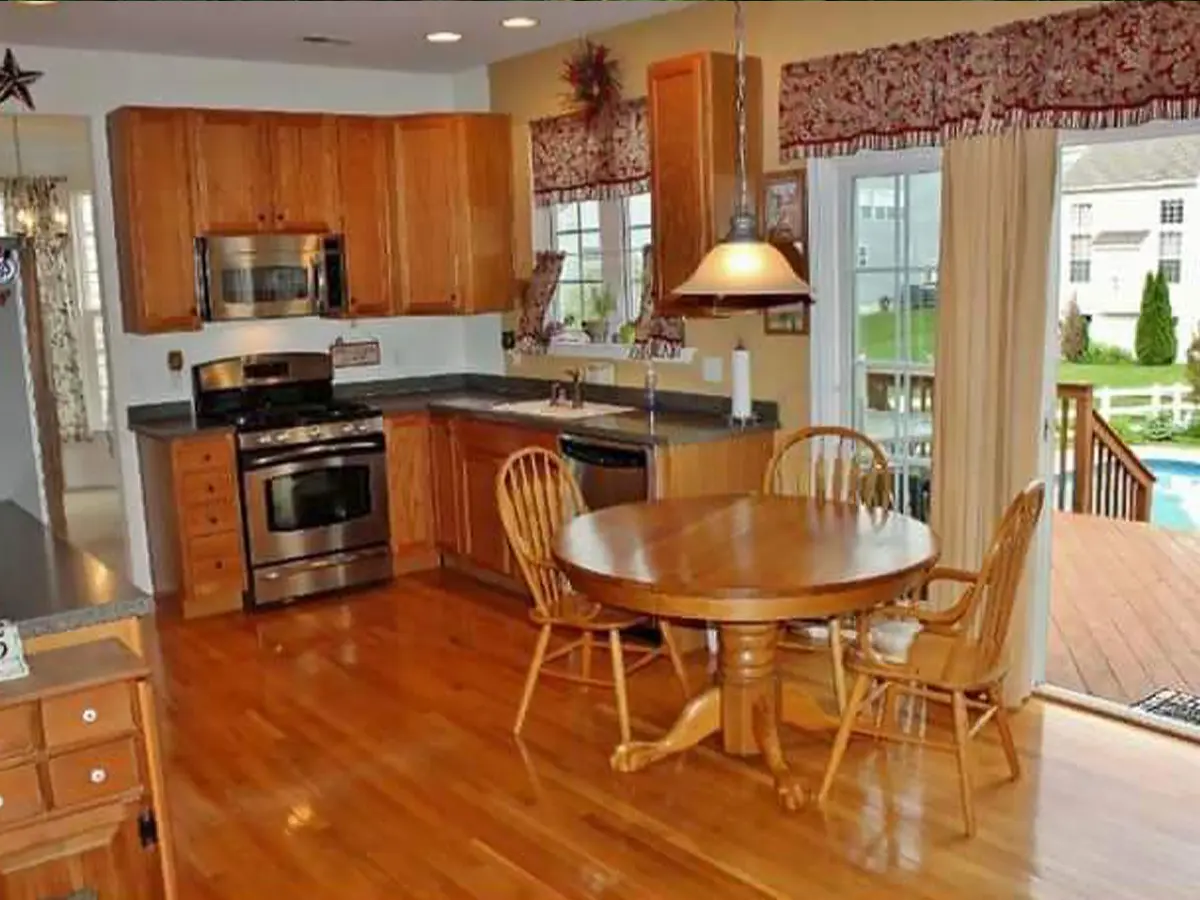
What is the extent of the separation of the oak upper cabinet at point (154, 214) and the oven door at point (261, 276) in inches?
3.3

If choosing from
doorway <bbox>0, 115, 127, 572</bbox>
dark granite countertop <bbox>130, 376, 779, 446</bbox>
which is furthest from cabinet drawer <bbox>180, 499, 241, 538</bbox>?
doorway <bbox>0, 115, 127, 572</bbox>

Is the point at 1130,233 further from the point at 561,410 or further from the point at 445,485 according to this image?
the point at 445,485

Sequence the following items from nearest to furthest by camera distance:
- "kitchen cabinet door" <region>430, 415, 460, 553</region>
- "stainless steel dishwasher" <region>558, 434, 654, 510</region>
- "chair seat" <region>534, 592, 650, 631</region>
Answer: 1. "chair seat" <region>534, 592, 650, 631</region>
2. "stainless steel dishwasher" <region>558, 434, 654, 510</region>
3. "kitchen cabinet door" <region>430, 415, 460, 553</region>

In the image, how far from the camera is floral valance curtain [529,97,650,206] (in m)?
5.13

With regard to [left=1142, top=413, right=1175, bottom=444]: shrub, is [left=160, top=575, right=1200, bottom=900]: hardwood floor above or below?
below

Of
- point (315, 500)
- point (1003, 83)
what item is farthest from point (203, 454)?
point (1003, 83)

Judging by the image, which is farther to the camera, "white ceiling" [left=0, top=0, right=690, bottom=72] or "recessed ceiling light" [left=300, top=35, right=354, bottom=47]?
"recessed ceiling light" [left=300, top=35, right=354, bottom=47]

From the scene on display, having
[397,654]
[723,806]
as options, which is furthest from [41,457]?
[723,806]

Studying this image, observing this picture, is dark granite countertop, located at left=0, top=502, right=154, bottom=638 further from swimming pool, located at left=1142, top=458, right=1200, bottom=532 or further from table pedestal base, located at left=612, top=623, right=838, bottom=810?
swimming pool, located at left=1142, top=458, right=1200, bottom=532

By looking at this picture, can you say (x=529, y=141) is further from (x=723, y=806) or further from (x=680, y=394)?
(x=723, y=806)

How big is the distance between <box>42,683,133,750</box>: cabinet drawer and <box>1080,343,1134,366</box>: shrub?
6192 mm

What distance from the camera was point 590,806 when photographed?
3277 mm

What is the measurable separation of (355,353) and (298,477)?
1.03 meters

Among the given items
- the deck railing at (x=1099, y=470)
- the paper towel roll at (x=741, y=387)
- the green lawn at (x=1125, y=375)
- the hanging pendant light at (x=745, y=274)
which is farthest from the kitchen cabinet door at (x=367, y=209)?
the green lawn at (x=1125, y=375)
